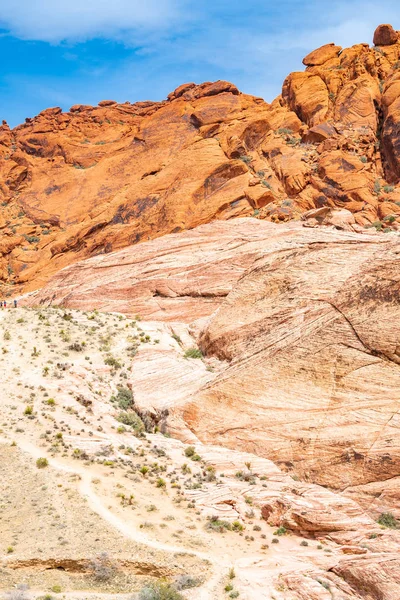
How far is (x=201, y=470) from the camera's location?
20.8 metres

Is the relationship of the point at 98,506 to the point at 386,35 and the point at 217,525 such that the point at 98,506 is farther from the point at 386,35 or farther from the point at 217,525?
the point at 386,35

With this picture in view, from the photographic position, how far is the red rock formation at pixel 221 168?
48.1m

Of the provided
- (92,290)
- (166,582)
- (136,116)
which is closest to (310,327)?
(166,582)

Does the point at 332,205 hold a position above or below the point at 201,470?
above

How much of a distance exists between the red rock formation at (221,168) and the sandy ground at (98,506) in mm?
23928

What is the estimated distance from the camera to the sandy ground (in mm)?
15211

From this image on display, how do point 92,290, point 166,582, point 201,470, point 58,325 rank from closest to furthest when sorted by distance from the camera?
point 166,582 < point 201,470 < point 58,325 < point 92,290

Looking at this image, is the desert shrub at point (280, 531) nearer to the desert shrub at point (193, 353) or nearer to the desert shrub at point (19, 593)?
the desert shrub at point (19, 593)

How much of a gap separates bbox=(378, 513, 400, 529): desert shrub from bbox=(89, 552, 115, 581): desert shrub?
791 cm

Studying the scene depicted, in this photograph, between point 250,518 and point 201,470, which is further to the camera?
point 201,470

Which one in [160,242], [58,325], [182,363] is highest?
[160,242]

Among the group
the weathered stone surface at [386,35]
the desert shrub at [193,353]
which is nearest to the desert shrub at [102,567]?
the desert shrub at [193,353]

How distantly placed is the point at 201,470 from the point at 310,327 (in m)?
6.78

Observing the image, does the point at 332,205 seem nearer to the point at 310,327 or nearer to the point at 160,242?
the point at 160,242
